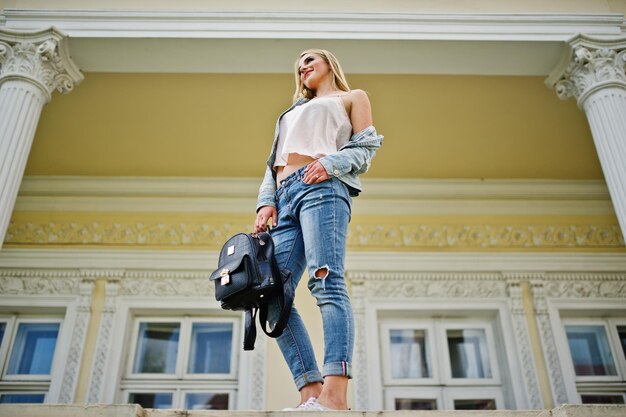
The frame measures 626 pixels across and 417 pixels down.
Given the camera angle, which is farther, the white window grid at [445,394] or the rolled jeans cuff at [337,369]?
the white window grid at [445,394]

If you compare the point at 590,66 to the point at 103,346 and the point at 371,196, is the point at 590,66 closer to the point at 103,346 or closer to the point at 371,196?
the point at 371,196

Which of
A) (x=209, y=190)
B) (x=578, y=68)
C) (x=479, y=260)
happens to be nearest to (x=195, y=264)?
(x=209, y=190)

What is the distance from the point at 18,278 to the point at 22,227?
58 centimetres

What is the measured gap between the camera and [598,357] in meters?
5.50

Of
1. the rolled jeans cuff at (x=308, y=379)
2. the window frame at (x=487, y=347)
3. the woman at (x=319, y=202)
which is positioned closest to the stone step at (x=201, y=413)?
the woman at (x=319, y=202)

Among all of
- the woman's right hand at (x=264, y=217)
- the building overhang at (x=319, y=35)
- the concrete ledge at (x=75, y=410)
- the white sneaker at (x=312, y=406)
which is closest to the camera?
the concrete ledge at (x=75, y=410)

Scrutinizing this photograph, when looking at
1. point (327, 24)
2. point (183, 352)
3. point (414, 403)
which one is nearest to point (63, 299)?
point (183, 352)

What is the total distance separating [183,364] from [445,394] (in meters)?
2.34

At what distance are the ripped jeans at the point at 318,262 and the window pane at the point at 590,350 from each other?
159 inches

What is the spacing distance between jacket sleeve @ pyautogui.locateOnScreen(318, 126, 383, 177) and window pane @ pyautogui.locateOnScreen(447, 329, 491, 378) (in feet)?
11.6

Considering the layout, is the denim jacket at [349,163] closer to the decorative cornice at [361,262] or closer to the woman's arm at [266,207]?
the woman's arm at [266,207]

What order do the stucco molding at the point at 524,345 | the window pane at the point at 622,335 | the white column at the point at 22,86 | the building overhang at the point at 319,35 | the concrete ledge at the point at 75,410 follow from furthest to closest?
the window pane at the point at 622,335 → the stucco molding at the point at 524,345 → the building overhang at the point at 319,35 → the white column at the point at 22,86 → the concrete ledge at the point at 75,410

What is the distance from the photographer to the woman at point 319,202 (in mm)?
2154

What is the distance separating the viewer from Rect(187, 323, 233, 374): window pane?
548 centimetres
